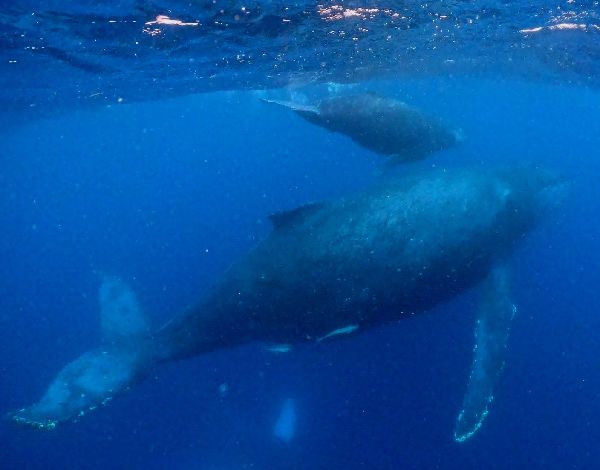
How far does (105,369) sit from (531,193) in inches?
483

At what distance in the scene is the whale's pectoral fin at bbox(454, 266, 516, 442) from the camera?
1059 centimetres

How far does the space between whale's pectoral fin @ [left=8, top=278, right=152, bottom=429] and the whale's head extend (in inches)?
403

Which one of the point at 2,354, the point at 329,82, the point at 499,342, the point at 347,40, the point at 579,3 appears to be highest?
the point at 579,3

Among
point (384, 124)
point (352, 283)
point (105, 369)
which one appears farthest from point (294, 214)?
point (105, 369)

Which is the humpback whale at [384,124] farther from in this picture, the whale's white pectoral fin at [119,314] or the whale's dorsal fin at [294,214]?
the whale's white pectoral fin at [119,314]

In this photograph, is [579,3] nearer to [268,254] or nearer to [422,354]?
[268,254]

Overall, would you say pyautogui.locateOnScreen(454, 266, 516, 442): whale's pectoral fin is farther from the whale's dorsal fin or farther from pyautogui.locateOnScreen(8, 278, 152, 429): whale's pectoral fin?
pyautogui.locateOnScreen(8, 278, 152, 429): whale's pectoral fin

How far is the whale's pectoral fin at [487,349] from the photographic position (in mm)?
10594

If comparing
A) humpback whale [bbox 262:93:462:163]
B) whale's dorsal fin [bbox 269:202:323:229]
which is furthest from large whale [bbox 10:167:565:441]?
humpback whale [bbox 262:93:462:163]

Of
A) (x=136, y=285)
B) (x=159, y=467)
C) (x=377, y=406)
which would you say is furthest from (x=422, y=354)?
(x=136, y=285)

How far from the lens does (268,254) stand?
10609 mm

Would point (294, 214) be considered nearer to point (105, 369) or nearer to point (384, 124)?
point (384, 124)

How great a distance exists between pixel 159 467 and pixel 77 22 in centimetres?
1754

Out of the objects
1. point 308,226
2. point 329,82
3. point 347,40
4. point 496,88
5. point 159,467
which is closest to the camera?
point 308,226
